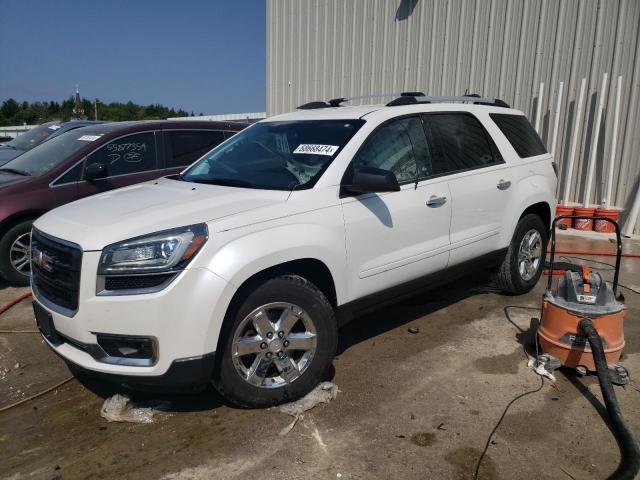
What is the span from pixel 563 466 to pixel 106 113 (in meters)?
76.8

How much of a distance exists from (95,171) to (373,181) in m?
3.55

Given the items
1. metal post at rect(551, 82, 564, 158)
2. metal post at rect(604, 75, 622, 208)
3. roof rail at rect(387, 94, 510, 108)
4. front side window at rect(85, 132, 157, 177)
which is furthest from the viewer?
metal post at rect(551, 82, 564, 158)

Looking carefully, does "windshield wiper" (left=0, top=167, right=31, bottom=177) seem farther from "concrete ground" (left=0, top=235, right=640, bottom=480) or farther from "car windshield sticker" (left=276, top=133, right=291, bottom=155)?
"car windshield sticker" (left=276, top=133, right=291, bottom=155)

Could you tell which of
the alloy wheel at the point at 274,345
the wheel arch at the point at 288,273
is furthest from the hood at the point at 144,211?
the alloy wheel at the point at 274,345

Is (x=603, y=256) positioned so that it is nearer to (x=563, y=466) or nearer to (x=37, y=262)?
(x=563, y=466)

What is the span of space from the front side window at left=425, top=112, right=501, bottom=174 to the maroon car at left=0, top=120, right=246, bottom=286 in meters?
3.39

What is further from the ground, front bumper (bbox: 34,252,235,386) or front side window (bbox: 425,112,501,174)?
front side window (bbox: 425,112,501,174)

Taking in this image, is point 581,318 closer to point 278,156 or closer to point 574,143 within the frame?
point 278,156

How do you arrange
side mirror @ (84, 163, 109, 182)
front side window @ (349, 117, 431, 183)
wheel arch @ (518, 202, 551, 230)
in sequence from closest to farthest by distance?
front side window @ (349, 117, 431, 183) < wheel arch @ (518, 202, 551, 230) < side mirror @ (84, 163, 109, 182)

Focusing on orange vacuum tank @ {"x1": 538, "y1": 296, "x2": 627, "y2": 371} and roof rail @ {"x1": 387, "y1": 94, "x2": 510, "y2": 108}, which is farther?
roof rail @ {"x1": 387, "y1": 94, "x2": 510, "y2": 108}

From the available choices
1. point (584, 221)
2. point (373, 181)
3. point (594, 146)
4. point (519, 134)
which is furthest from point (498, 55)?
point (373, 181)

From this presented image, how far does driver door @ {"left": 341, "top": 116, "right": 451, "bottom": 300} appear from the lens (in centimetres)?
341

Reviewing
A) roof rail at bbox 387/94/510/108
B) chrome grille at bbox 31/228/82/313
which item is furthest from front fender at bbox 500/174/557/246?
chrome grille at bbox 31/228/82/313

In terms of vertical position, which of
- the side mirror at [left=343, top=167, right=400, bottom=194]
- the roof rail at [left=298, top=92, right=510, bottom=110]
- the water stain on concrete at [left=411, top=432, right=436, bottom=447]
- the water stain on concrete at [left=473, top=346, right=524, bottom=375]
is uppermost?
the roof rail at [left=298, top=92, right=510, bottom=110]
